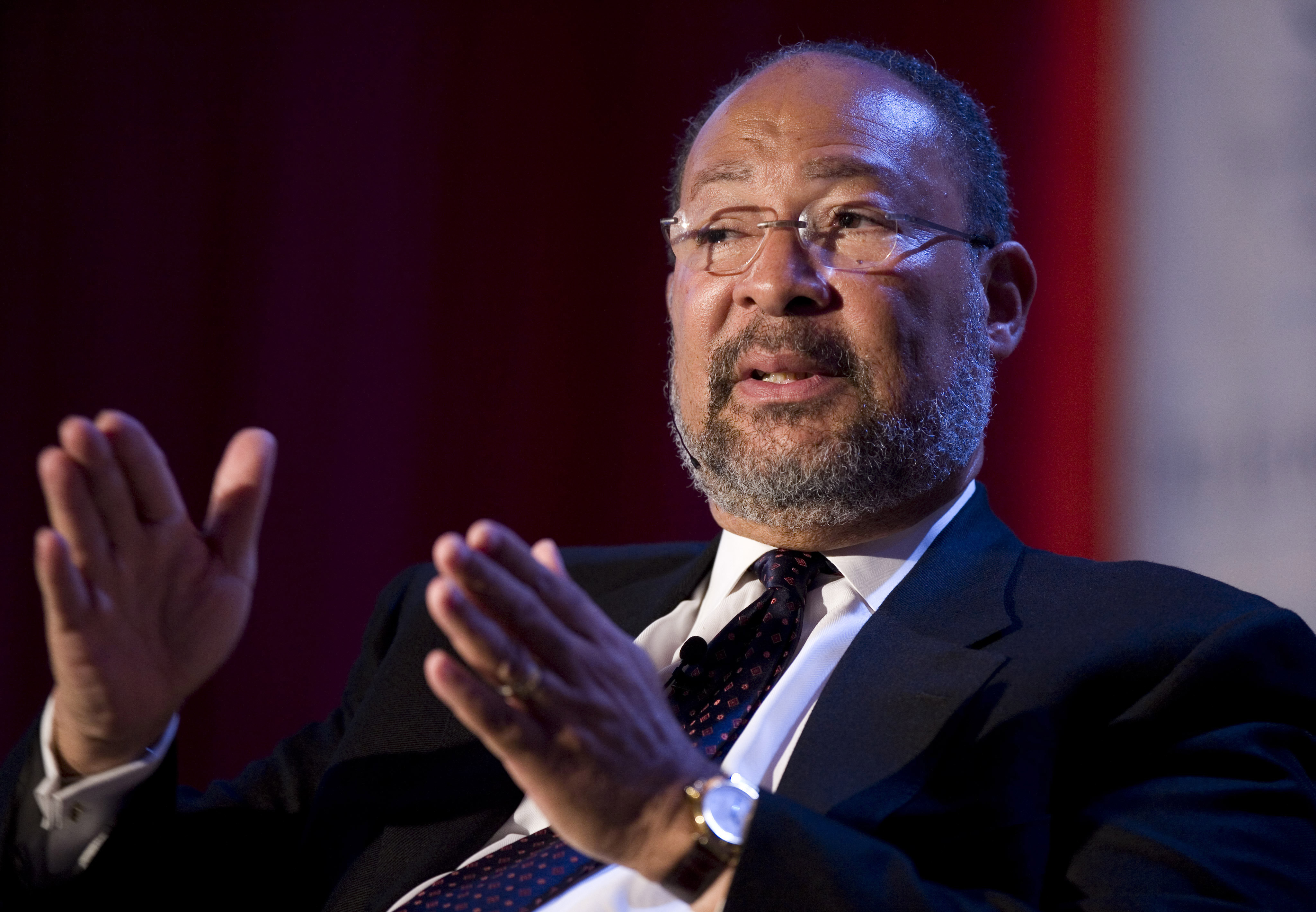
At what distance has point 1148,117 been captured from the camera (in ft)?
7.52

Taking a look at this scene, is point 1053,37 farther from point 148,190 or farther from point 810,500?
point 148,190

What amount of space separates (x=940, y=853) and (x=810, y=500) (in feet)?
1.85

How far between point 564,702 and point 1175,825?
2.27 ft

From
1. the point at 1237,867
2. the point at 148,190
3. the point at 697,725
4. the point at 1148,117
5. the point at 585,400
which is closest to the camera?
the point at 1237,867

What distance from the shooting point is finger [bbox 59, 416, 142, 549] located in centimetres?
106

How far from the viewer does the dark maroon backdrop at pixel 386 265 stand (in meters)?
2.39

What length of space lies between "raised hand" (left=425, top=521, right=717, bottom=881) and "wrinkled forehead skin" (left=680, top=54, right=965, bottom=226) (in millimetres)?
914

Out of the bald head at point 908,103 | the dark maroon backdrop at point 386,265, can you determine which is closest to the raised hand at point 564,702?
the bald head at point 908,103

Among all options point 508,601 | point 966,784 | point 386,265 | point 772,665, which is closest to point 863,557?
point 772,665

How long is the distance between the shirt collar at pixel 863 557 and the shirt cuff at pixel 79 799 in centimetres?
77

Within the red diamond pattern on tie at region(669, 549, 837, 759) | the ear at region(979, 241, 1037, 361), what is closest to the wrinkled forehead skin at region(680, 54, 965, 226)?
the ear at region(979, 241, 1037, 361)

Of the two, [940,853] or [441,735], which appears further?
[441,735]

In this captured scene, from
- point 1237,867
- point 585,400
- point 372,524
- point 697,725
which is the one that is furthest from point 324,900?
point 585,400

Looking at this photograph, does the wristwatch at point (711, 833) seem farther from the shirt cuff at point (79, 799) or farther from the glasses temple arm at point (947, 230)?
the glasses temple arm at point (947, 230)
